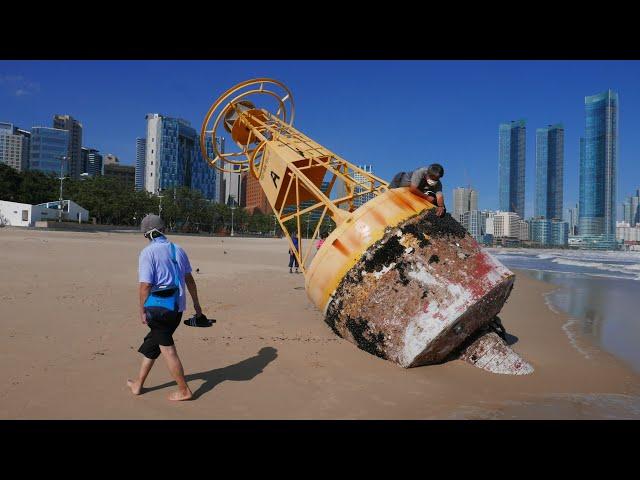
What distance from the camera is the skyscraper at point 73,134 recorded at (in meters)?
146

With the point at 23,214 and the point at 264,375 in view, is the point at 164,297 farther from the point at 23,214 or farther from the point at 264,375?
the point at 23,214

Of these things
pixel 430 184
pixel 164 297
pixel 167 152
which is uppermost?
pixel 167 152

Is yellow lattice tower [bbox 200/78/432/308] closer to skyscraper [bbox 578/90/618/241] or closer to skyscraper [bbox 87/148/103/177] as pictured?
skyscraper [bbox 578/90/618/241]

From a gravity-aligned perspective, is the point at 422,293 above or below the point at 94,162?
below

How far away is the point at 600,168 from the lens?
494 ft

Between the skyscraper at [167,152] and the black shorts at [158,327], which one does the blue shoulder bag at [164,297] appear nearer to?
the black shorts at [158,327]

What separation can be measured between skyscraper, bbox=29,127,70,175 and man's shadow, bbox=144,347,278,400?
15555 centimetres

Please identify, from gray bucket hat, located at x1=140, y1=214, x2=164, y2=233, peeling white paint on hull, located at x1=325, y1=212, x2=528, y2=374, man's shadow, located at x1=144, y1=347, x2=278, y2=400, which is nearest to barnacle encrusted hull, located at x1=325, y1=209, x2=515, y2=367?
peeling white paint on hull, located at x1=325, y1=212, x2=528, y2=374

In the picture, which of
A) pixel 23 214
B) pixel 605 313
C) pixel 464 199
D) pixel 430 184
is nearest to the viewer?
pixel 430 184

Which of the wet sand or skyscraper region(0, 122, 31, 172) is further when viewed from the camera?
skyscraper region(0, 122, 31, 172)

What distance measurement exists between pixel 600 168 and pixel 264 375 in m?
183

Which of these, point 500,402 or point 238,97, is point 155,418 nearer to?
point 500,402

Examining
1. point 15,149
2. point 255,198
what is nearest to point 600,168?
point 255,198

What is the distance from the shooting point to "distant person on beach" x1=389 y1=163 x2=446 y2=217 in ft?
17.6
